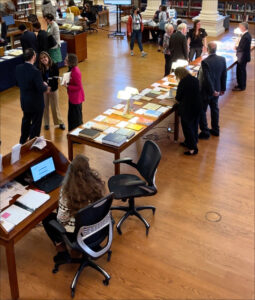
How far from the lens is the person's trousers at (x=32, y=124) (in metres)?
5.84

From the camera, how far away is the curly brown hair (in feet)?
11.1

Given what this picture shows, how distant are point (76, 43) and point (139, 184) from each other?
7.32 m

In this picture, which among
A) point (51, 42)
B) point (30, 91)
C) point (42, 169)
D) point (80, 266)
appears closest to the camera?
point (80, 266)

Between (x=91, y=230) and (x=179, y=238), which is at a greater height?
(x=91, y=230)

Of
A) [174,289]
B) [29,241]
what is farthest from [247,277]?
[29,241]

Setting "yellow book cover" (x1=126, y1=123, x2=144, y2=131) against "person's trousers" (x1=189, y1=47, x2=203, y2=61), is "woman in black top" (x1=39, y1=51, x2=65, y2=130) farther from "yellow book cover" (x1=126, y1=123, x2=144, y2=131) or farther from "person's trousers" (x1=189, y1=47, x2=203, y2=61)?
"person's trousers" (x1=189, y1=47, x2=203, y2=61)

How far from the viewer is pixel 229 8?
687 inches

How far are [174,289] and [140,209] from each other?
118 centimetres

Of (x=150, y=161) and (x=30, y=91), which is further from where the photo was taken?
(x=30, y=91)

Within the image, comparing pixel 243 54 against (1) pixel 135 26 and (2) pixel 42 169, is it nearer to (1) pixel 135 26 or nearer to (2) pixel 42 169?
(1) pixel 135 26

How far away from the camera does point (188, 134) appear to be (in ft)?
19.5

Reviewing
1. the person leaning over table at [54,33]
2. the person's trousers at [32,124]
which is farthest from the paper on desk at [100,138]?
the person leaning over table at [54,33]

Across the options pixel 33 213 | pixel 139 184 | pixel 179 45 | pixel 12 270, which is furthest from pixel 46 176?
pixel 179 45

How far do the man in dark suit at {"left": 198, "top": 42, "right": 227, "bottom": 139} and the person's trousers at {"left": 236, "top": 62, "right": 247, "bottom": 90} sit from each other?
2346 millimetres
